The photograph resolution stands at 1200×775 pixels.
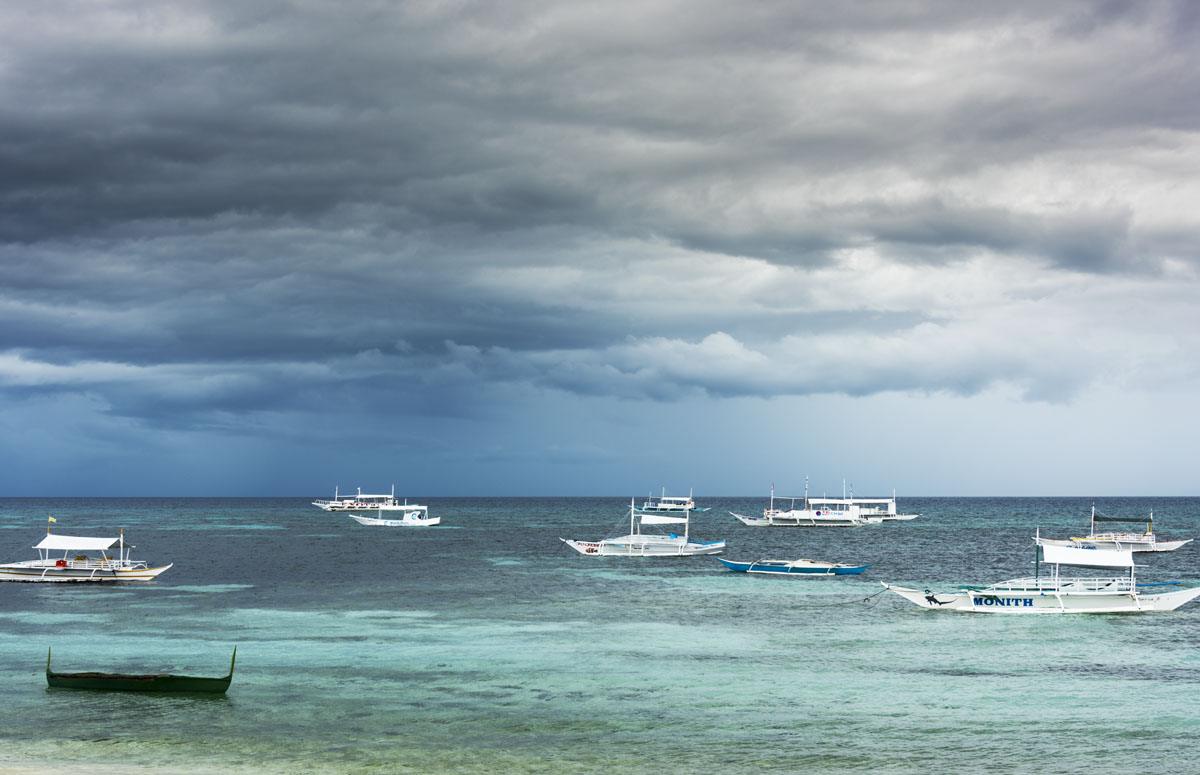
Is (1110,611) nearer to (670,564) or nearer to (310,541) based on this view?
(670,564)

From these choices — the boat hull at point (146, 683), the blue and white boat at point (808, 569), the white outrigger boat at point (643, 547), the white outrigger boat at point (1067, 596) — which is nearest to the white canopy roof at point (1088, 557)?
the white outrigger boat at point (1067, 596)

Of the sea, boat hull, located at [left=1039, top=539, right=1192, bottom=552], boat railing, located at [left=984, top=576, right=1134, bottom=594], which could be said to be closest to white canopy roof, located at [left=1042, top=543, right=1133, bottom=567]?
boat railing, located at [left=984, top=576, right=1134, bottom=594]

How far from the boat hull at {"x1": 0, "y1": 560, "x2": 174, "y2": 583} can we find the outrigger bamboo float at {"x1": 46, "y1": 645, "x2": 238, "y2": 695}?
4605 centimetres

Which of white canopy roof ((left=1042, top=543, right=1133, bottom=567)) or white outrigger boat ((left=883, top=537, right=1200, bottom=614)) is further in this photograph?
white canopy roof ((left=1042, top=543, right=1133, bottom=567))

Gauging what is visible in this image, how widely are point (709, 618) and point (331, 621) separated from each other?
937 inches

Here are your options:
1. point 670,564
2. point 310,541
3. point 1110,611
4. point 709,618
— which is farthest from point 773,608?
point 310,541

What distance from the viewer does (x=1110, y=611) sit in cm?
7012

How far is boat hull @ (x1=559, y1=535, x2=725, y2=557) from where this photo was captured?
123688mm

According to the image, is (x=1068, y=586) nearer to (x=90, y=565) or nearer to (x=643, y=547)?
(x=643, y=547)

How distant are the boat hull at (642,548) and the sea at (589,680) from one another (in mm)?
27272

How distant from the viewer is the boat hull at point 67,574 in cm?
8825

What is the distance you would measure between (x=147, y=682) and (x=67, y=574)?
50.8m

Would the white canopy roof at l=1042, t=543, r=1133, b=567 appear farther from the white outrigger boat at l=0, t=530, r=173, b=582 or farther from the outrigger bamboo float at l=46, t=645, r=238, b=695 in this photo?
the white outrigger boat at l=0, t=530, r=173, b=582

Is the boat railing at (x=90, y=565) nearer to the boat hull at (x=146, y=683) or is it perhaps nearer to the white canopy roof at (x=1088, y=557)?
the boat hull at (x=146, y=683)
